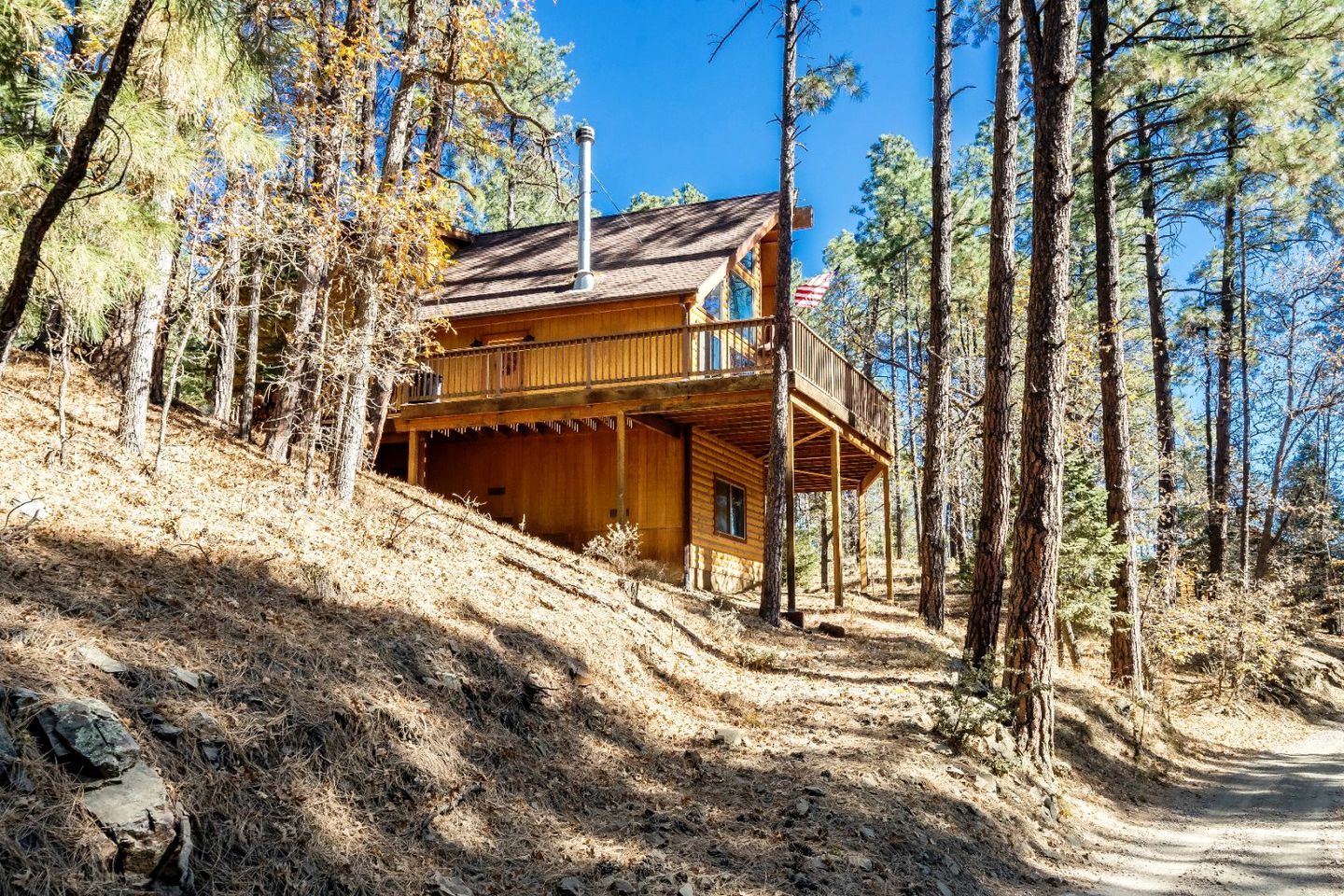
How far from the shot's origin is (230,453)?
11680 mm

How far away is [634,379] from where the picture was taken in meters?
16.0

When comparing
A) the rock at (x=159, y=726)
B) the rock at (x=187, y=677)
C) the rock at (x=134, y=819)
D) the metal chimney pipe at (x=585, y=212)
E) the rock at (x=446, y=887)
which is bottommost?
the rock at (x=446, y=887)

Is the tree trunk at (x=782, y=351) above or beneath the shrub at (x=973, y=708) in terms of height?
above

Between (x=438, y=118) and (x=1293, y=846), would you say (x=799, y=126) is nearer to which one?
(x=438, y=118)

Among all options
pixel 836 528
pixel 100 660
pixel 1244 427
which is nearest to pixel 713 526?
pixel 836 528

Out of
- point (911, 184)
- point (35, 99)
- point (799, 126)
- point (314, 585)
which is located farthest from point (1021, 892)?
point (911, 184)

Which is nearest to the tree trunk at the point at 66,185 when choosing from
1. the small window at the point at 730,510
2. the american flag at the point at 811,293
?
the small window at the point at 730,510

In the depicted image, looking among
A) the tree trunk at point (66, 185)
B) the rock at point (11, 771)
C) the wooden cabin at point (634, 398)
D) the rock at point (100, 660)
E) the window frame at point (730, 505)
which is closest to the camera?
the rock at point (11, 771)

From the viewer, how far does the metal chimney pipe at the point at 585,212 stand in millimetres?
18219

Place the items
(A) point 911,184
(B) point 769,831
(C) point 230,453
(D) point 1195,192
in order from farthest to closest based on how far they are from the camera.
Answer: (A) point 911,184 → (D) point 1195,192 → (C) point 230,453 → (B) point 769,831

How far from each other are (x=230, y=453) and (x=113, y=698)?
8371 millimetres

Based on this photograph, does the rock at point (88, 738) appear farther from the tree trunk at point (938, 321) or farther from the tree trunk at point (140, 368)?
the tree trunk at point (938, 321)

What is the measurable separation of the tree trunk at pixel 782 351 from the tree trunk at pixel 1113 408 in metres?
4.38

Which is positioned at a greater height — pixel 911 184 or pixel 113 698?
pixel 911 184
